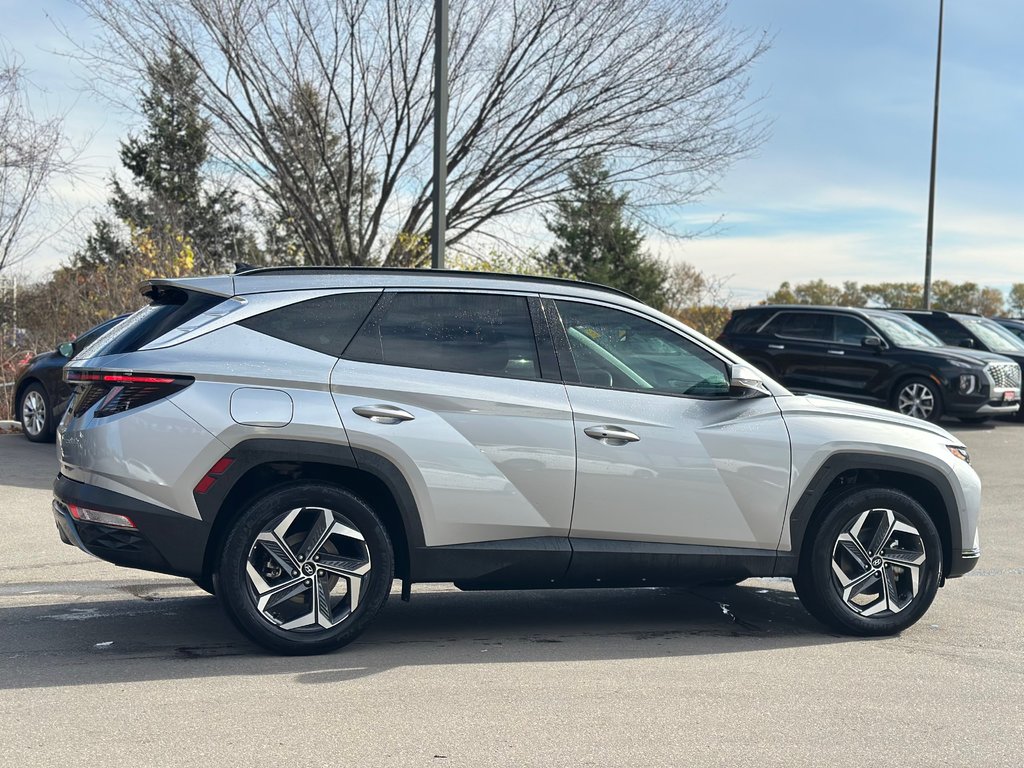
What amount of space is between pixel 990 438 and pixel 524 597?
1239 centimetres

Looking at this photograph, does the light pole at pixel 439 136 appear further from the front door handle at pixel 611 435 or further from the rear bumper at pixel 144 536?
the rear bumper at pixel 144 536

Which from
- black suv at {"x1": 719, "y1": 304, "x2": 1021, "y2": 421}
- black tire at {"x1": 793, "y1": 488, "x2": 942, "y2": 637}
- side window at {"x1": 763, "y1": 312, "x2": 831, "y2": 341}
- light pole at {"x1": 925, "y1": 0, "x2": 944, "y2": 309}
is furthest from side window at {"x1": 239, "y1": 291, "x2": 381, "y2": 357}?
light pole at {"x1": 925, "y1": 0, "x2": 944, "y2": 309}

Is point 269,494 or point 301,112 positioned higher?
point 301,112

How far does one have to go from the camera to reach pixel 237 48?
15523 millimetres

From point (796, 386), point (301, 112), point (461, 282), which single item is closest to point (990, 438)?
point (796, 386)

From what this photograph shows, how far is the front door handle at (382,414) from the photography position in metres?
5.05

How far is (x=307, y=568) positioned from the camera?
4988 millimetres

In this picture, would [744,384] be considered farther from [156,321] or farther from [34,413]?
[34,413]

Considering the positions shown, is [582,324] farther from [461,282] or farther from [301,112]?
[301,112]

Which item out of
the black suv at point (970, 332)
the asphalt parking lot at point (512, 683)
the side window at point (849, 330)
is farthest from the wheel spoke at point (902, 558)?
the black suv at point (970, 332)

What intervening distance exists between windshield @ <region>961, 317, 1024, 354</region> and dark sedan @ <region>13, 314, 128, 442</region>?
592 inches

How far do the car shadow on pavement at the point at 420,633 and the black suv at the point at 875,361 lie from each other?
11.4m

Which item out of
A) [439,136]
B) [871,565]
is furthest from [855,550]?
[439,136]

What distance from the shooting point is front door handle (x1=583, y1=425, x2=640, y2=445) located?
208 inches
